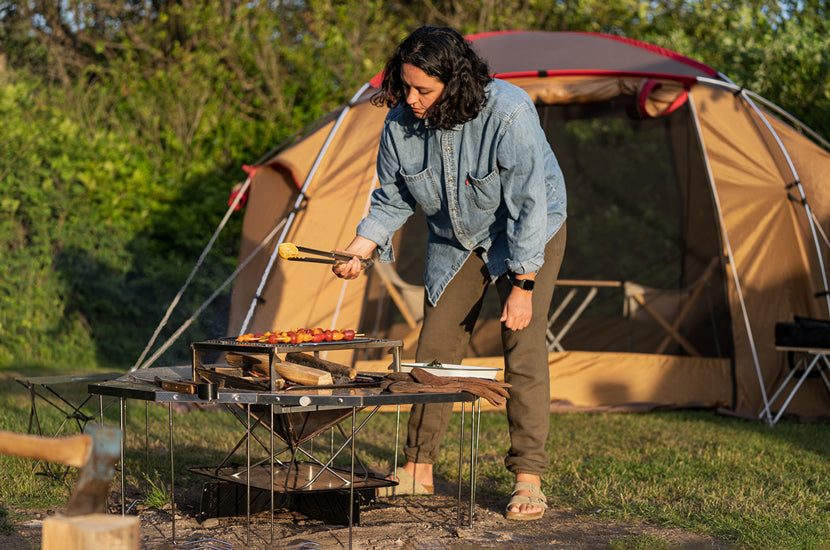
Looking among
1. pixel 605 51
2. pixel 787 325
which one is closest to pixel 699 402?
pixel 787 325

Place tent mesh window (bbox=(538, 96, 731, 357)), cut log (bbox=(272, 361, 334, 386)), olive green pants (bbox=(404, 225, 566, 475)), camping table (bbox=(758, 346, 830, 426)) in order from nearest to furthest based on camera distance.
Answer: cut log (bbox=(272, 361, 334, 386))
olive green pants (bbox=(404, 225, 566, 475))
camping table (bbox=(758, 346, 830, 426))
tent mesh window (bbox=(538, 96, 731, 357))

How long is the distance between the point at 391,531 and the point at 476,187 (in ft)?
3.47

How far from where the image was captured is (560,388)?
5.30 m

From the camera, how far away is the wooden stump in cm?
144

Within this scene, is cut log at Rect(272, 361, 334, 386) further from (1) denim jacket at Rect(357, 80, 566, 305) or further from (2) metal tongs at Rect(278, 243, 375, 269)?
(1) denim jacket at Rect(357, 80, 566, 305)

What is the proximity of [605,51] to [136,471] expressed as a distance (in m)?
3.47

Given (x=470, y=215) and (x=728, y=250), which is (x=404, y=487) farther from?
(x=728, y=250)

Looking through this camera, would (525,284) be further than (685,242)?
No

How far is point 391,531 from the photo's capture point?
107 inches

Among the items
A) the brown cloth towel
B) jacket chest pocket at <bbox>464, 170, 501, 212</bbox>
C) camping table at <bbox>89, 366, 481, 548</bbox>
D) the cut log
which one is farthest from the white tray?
jacket chest pocket at <bbox>464, 170, 501, 212</bbox>

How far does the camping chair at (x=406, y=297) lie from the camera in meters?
5.48

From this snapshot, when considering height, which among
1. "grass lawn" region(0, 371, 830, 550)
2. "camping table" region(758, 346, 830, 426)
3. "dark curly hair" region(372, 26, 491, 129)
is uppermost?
"dark curly hair" region(372, 26, 491, 129)

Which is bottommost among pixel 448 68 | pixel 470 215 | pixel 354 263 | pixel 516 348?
pixel 516 348

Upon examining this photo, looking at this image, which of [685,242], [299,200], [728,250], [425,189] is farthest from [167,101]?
[425,189]
